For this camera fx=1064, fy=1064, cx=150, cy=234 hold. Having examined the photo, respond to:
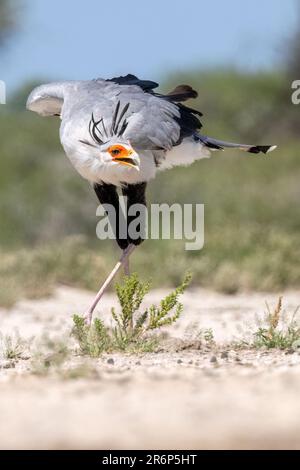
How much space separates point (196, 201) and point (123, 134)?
797cm

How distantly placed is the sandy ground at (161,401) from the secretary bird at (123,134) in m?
1.06

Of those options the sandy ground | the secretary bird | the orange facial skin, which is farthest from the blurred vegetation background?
the sandy ground

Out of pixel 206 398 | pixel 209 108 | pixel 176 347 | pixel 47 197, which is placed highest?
pixel 209 108

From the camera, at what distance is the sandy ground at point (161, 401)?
3.18m

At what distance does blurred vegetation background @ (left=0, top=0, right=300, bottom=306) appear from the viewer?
923cm

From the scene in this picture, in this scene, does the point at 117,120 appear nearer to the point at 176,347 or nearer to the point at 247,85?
the point at 176,347

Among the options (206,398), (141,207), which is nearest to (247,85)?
(141,207)

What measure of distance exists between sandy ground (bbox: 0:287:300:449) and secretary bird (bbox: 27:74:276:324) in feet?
3.48

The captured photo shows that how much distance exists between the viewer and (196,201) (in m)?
13.9

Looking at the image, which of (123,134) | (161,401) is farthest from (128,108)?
(161,401)

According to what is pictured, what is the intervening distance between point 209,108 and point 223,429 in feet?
78.2

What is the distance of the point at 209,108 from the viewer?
2672 cm

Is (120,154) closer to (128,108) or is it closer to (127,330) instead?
(128,108)
